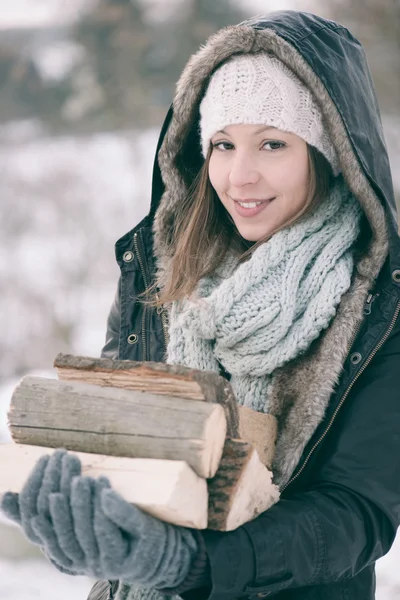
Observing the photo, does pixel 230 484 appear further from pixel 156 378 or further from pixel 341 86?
pixel 341 86

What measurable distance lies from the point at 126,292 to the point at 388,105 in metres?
4.23

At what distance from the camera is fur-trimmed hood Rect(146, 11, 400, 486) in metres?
1.63

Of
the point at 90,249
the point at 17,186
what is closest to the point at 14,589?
the point at 90,249

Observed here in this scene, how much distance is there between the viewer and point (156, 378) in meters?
1.31

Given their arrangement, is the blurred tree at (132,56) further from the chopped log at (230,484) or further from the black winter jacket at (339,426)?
the chopped log at (230,484)

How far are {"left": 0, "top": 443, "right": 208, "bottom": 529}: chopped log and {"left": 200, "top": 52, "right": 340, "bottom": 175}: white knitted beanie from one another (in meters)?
0.84

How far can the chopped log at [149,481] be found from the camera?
1.21 m

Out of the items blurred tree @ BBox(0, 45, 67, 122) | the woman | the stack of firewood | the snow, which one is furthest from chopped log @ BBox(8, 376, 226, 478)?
blurred tree @ BBox(0, 45, 67, 122)

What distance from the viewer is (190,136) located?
2.09 metres

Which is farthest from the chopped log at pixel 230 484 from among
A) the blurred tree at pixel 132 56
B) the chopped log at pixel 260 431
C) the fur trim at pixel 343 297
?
the blurred tree at pixel 132 56

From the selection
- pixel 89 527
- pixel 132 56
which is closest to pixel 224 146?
pixel 89 527

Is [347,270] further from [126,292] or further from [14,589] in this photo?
[14,589]

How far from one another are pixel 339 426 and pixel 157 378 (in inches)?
18.5

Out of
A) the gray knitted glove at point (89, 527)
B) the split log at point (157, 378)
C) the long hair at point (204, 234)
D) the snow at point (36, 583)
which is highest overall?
the long hair at point (204, 234)
